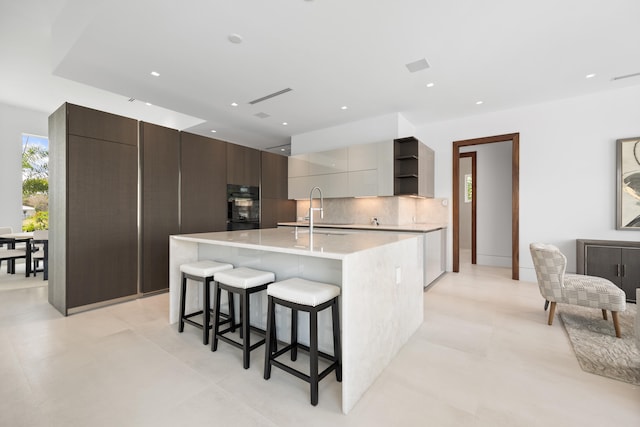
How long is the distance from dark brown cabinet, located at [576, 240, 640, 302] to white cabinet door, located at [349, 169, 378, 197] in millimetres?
2977

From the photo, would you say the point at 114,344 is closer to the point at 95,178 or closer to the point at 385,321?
the point at 95,178

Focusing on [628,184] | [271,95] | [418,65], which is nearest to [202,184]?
[271,95]

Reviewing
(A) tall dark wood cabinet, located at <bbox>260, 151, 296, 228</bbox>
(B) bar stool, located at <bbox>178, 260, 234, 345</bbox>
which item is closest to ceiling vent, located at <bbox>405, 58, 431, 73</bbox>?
(B) bar stool, located at <bbox>178, 260, 234, 345</bbox>

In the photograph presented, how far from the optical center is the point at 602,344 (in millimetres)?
2297

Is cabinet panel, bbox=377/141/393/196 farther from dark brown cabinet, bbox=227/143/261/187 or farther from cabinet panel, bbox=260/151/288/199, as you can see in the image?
dark brown cabinet, bbox=227/143/261/187

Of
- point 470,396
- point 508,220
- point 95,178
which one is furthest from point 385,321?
point 508,220

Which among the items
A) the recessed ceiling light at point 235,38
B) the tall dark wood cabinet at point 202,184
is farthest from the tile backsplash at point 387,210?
the recessed ceiling light at point 235,38

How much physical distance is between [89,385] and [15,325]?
177cm

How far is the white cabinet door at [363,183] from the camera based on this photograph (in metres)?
4.67

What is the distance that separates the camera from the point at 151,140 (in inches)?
147

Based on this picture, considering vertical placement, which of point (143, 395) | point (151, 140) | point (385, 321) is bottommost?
point (143, 395)

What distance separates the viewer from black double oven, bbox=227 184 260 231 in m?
4.82

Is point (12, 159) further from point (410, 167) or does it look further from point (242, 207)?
point (410, 167)

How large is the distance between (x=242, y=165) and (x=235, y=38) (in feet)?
8.54
